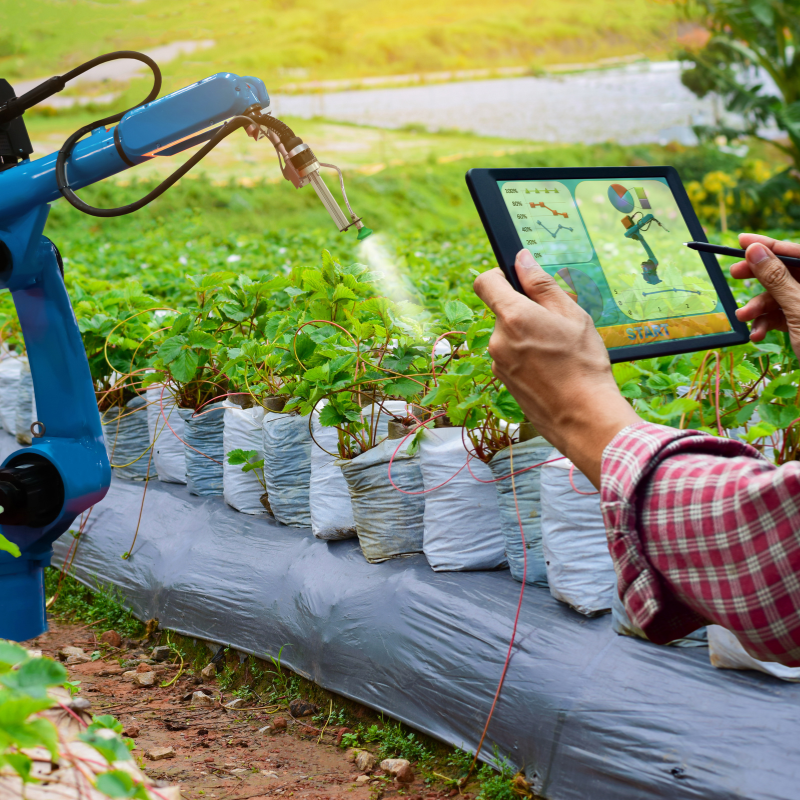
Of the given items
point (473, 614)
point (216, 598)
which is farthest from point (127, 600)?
point (473, 614)

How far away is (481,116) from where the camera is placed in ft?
59.7

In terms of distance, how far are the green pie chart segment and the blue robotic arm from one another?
16.6 inches

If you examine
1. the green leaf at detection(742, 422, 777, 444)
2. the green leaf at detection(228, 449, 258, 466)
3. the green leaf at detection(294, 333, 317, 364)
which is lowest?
the green leaf at detection(228, 449, 258, 466)

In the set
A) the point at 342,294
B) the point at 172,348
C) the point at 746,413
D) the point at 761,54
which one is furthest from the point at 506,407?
the point at 761,54

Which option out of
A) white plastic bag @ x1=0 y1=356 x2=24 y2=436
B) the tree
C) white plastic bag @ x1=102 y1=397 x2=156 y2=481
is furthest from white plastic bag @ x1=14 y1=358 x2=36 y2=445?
the tree

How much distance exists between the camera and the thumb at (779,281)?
0.89 meters

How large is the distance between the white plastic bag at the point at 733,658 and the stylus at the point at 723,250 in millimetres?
554

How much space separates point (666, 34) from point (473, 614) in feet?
72.2

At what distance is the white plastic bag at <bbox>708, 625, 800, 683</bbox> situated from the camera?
1.15 meters

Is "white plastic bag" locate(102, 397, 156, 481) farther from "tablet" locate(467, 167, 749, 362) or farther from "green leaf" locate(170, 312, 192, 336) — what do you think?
"tablet" locate(467, 167, 749, 362)

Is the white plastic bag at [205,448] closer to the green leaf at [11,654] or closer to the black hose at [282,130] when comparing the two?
the black hose at [282,130]

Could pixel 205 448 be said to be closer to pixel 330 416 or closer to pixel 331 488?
pixel 331 488

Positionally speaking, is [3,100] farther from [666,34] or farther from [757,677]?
[666,34]

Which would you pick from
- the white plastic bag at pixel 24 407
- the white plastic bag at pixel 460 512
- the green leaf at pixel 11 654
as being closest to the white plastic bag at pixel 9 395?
the white plastic bag at pixel 24 407
